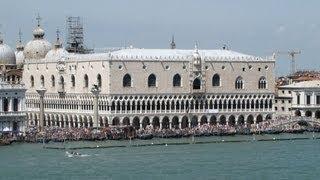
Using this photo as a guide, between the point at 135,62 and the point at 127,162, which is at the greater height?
the point at 135,62

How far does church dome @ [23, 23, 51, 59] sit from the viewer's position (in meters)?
91.0

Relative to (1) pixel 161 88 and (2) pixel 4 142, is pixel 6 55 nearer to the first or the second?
(1) pixel 161 88

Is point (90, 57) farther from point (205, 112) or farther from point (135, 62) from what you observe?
point (205, 112)

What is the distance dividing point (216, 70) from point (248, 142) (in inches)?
465

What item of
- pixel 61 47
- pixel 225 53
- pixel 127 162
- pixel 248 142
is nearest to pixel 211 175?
pixel 127 162

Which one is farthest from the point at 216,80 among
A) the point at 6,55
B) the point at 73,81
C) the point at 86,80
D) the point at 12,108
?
the point at 6,55

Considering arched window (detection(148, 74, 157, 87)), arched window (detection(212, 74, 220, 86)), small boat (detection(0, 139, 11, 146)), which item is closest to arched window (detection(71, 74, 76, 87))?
arched window (detection(148, 74, 157, 87))

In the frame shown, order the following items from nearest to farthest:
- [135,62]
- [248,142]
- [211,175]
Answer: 1. [211,175]
2. [248,142]
3. [135,62]

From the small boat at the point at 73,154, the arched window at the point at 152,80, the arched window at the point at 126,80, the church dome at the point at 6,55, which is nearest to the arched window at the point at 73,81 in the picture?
the arched window at the point at 126,80

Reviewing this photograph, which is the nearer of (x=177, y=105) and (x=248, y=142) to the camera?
(x=248, y=142)

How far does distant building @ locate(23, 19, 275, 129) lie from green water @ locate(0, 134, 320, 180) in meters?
8.65

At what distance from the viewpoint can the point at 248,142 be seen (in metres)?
67.0

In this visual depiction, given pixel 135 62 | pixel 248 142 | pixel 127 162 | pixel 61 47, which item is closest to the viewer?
pixel 127 162

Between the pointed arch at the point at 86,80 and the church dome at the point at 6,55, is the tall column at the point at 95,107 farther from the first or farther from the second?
the church dome at the point at 6,55
